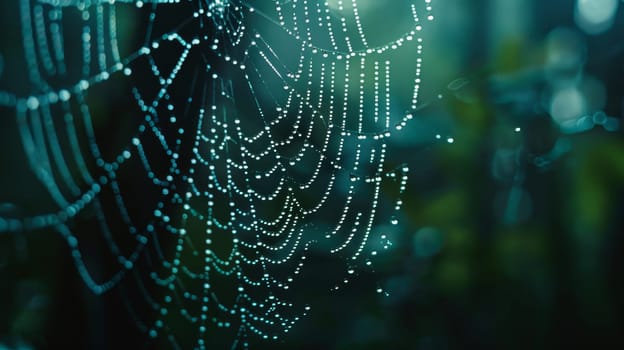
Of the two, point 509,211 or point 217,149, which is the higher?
point 509,211

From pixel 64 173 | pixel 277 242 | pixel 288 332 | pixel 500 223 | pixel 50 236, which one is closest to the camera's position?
pixel 64 173

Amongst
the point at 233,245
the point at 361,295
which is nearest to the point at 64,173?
the point at 233,245

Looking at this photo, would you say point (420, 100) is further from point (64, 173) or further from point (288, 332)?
point (64, 173)

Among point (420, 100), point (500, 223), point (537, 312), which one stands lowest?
point (537, 312)

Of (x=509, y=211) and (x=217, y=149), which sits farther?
(x=509, y=211)

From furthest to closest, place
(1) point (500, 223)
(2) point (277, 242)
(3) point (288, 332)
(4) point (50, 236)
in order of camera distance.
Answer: (1) point (500, 223) < (3) point (288, 332) < (2) point (277, 242) < (4) point (50, 236)
